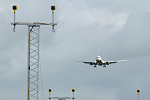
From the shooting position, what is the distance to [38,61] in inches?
2911

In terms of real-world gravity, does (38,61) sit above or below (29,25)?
below

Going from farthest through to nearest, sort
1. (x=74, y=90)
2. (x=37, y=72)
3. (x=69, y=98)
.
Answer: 1. (x=69, y=98)
2. (x=74, y=90)
3. (x=37, y=72)

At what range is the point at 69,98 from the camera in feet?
545

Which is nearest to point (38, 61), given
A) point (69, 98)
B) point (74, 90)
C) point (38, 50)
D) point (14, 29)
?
point (38, 50)

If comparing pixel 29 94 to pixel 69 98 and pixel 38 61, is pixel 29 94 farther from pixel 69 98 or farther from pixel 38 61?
pixel 69 98

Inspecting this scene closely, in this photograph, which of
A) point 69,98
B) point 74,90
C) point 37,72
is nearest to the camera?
point 37,72

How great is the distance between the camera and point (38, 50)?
74500mm

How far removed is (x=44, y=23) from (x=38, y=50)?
4.18 metres

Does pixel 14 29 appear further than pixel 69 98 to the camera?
No

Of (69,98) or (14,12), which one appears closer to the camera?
(14,12)

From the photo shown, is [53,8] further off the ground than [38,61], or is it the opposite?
[53,8]

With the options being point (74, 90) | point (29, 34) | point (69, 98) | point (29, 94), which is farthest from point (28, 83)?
point (69, 98)

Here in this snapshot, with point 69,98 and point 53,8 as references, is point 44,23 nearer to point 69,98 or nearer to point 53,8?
point 53,8

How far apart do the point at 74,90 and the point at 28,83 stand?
3025 inches
